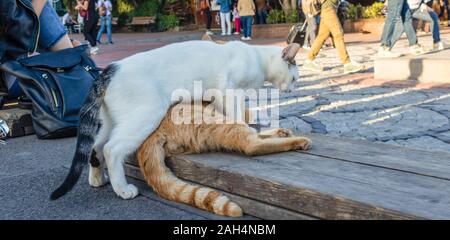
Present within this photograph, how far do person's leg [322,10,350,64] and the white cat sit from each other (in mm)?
5103

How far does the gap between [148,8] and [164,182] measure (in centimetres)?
2481

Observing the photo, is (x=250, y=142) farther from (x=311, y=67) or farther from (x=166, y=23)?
(x=166, y=23)

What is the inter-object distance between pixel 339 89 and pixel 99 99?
15.2ft

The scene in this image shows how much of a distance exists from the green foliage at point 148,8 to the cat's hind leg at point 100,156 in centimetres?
2413

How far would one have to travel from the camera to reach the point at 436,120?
15.8 ft

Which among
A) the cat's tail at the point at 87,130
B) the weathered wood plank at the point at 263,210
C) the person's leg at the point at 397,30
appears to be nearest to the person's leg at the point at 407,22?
the person's leg at the point at 397,30

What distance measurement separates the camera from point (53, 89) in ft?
14.1

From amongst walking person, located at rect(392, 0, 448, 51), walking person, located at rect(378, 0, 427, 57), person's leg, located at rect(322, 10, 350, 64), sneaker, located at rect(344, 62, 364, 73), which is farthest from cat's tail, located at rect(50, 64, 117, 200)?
walking person, located at rect(392, 0, 448, 51)

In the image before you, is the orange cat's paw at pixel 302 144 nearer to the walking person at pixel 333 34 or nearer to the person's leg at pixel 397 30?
the walking person at pixel 333 34

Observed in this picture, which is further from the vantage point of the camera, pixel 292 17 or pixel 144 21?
pixel 144 21

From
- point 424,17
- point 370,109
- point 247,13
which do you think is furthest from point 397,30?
point 247,13

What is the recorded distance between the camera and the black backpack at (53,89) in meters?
4.29

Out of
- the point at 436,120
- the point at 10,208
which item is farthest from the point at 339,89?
the point at 10,208
